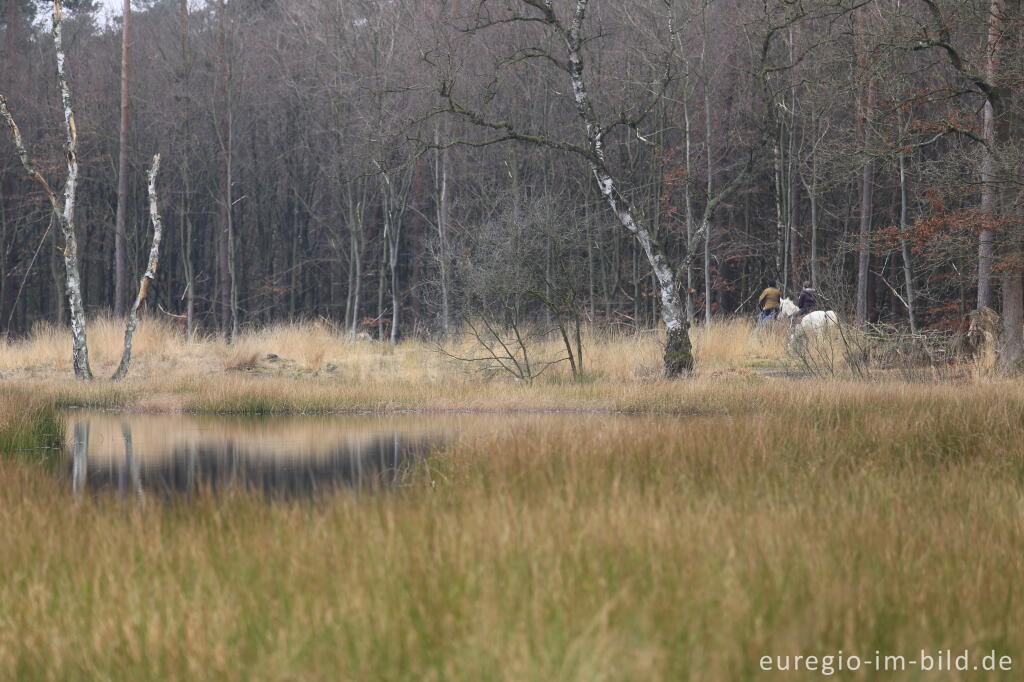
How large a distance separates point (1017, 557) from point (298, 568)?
308cm

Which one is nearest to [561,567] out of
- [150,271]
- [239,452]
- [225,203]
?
[239,452]

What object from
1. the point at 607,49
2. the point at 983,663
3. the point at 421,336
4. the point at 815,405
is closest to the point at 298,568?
the point at 983,663

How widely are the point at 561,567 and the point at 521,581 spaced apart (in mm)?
236

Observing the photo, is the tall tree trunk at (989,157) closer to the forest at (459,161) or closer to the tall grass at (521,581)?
the forest at (459,161)

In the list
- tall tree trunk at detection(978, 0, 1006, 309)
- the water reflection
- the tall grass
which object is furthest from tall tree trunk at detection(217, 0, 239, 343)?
the tall grass

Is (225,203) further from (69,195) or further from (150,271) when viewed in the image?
(69,195)

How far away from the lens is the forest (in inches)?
929

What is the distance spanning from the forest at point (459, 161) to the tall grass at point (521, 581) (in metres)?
11.6

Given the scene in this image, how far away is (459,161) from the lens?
3150cm

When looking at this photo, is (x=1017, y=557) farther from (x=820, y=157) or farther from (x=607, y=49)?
(x=607, y=49)

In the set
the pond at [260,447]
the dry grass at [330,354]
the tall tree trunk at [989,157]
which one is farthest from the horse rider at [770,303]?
the pond at [260,447]

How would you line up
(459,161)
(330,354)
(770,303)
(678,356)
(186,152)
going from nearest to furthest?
(678,356) < (330,354) < (770,303) < (459,161) < (186,152)

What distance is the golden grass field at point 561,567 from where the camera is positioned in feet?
11.1

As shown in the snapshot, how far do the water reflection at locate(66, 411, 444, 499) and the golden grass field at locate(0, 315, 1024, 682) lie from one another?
1.01m
